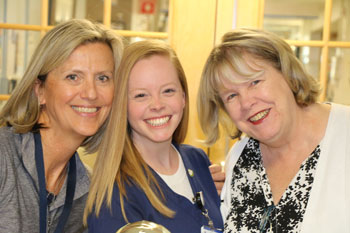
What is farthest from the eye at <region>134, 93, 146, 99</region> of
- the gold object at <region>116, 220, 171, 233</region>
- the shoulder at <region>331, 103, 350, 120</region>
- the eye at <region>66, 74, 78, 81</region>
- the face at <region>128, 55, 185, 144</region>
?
the gold object at <region>116, 220, 171, 233</region>

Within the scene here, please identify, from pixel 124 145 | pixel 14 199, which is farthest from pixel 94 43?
pixel 14 199

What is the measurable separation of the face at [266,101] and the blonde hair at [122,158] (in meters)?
0.35

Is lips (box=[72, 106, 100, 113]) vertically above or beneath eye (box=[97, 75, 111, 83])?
beneath

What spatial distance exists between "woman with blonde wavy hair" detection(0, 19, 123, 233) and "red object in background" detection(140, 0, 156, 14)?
641mm

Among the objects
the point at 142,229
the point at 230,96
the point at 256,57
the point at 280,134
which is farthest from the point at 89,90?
the point at 142,229

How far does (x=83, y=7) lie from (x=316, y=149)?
149 cm

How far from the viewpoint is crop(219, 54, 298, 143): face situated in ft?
5.60

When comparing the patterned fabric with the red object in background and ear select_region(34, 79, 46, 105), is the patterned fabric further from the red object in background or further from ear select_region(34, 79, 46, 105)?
the red object in background

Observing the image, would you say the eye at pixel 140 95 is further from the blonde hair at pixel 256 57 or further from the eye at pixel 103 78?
the blonde hair at pixel 256 57

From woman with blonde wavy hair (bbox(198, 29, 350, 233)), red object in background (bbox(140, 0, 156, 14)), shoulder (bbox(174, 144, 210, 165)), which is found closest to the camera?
woman with blonde wavy hair (bbox(198, 29, 350, 233))

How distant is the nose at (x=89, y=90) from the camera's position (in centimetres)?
176

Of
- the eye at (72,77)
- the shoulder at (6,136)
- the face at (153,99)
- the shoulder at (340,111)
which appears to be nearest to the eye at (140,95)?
the face at (153,99)

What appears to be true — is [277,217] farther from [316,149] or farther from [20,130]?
[20,130]

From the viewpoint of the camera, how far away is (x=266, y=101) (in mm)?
1704
